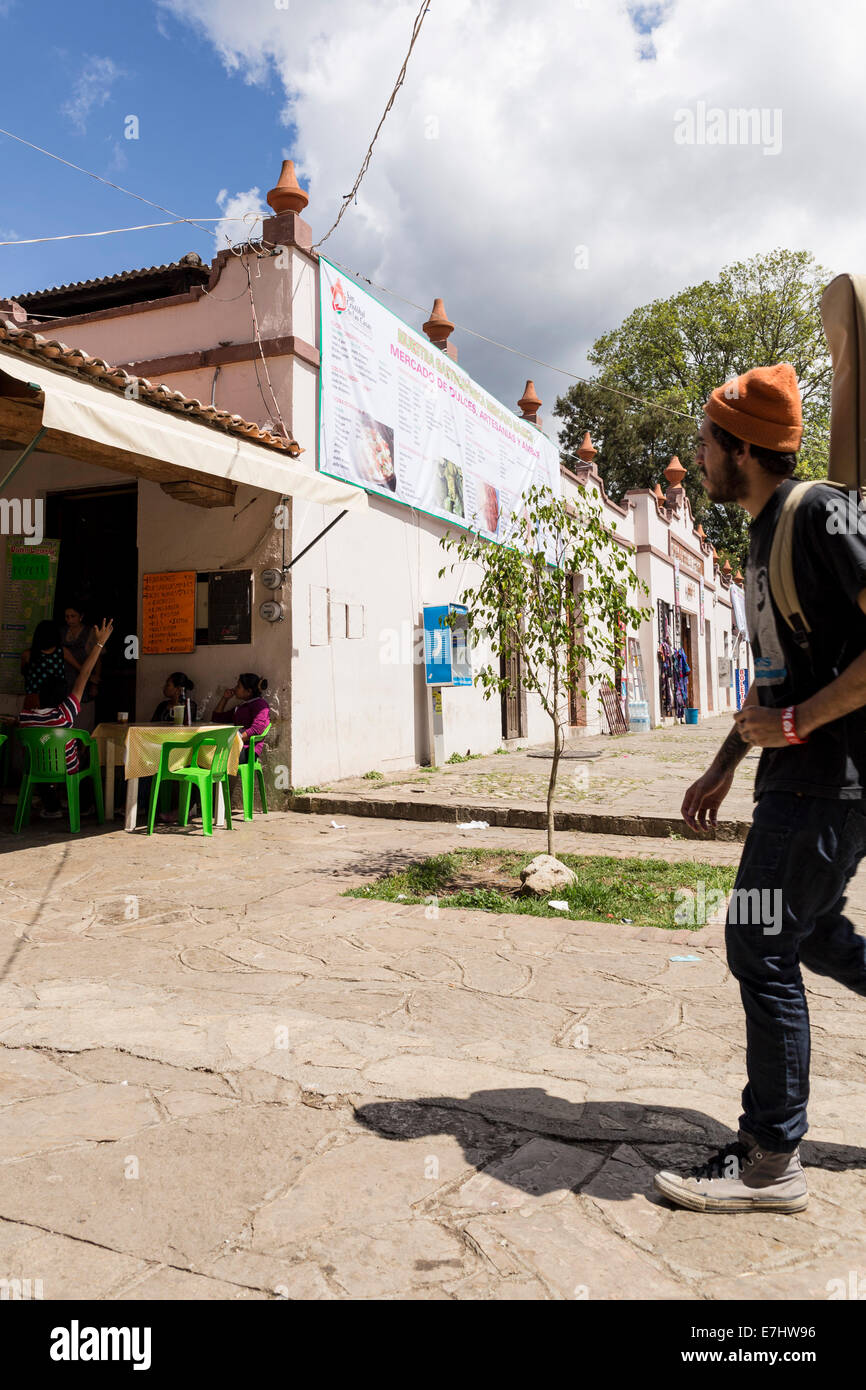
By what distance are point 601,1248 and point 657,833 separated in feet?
17.9

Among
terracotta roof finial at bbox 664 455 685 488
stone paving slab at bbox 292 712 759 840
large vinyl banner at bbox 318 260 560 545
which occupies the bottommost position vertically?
stone paving slab at bbox 292 712 759 840

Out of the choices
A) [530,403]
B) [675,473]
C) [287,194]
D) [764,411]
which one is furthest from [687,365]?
[764,411]

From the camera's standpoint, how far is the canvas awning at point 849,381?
2.14 metres

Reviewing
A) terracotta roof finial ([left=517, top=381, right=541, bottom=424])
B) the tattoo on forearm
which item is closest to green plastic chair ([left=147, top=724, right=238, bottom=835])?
the tattoo on forearm

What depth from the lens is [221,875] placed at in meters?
5.93

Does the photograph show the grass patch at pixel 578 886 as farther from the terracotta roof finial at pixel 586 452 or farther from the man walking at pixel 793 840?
the terracotta roof finial at pixel 586 452

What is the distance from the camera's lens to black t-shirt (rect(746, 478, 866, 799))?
2012 mm

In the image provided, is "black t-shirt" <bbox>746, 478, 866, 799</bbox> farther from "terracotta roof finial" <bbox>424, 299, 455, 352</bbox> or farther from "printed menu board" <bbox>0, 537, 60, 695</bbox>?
"terracotta roof finial" <bbox>424, 299, 455, 352</bbox>

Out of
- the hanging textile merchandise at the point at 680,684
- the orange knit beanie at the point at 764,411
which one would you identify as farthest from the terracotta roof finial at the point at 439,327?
the hanging textile merchandise at the point at 680,684

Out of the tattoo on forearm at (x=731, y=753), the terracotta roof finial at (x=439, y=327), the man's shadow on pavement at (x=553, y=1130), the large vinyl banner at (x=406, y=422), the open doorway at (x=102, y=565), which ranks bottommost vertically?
the man's shadow on pavement at (x=553, y=1130)

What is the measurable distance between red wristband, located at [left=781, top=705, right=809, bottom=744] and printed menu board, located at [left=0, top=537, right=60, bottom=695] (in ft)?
29.7

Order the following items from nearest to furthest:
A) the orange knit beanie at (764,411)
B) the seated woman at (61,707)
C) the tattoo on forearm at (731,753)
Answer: the orange knit beanie at (764,411) → the tattoo on forearm at (731,753) → the seated woman at (61,707)
